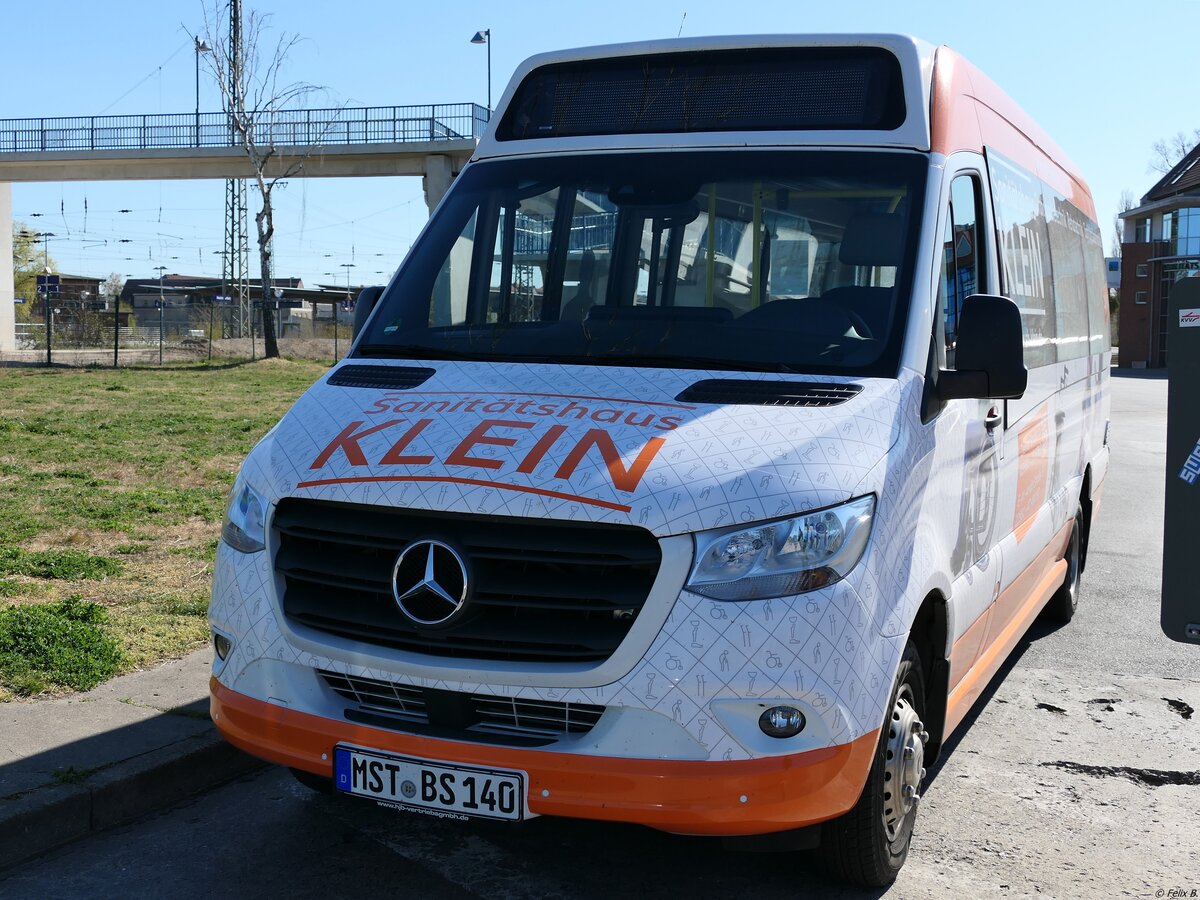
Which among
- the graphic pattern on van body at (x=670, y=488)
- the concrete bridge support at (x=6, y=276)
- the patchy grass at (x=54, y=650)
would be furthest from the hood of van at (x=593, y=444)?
the concrete bridge support at (x=6, y=276)

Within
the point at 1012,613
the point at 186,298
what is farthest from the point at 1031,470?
the point at 186,298

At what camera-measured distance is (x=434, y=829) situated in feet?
14.7

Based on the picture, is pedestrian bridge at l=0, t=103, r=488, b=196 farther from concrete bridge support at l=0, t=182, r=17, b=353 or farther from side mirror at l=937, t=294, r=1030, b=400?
side mirror at l=937, t=294, r=1030, b=400

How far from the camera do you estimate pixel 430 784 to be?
3.48 m

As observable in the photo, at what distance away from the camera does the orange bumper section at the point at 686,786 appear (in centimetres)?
331

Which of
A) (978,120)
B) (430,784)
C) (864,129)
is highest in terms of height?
(978,120)

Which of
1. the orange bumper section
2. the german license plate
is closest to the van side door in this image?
the orange bumper section

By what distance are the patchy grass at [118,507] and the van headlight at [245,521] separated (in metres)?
1.96

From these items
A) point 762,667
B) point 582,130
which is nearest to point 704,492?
point 762,667

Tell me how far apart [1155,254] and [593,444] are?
7944cm

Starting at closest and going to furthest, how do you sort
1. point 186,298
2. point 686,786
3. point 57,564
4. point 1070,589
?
1. point 686,786
2. point 57,564
3. point 1070,589
4. point 186,298

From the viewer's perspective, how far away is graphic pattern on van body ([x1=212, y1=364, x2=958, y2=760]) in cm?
331

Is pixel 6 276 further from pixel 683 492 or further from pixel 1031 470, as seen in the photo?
pixel 683 492

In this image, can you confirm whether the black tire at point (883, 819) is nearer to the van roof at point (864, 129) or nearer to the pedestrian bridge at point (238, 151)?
the van roof at point (864, 129)
